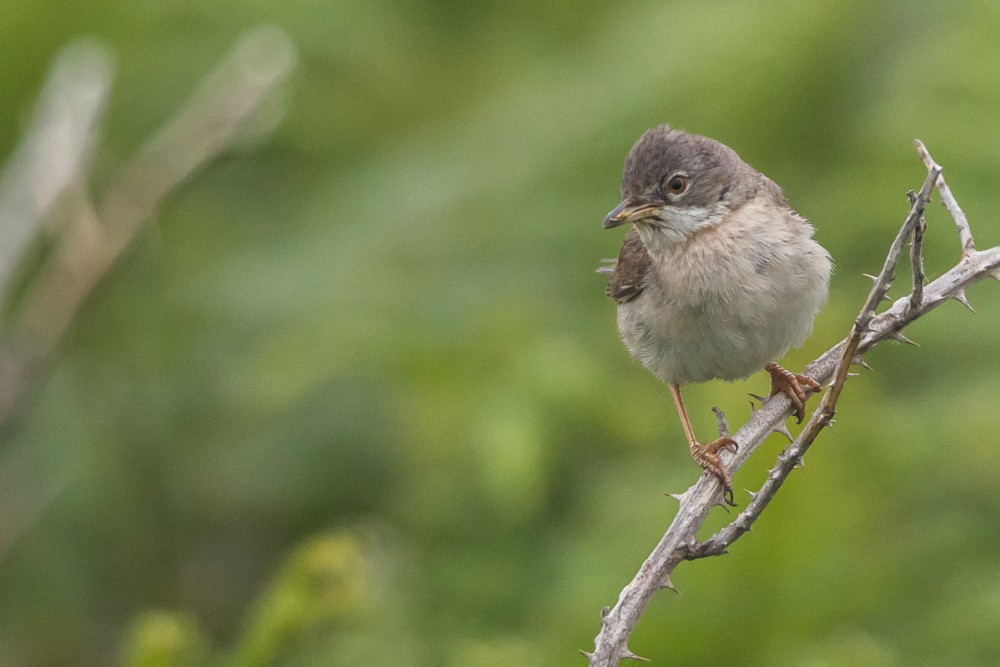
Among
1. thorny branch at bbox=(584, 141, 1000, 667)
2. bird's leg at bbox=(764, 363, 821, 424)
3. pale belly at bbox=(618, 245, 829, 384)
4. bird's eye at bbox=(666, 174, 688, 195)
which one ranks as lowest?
thorny branch at bbox=(584, 141, 1000, 667)

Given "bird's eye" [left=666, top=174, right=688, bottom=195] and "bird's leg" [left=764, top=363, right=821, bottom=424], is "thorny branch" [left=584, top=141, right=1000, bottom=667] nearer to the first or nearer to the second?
"bird's leg" [left=764, top=363, right=821, bottom=424]

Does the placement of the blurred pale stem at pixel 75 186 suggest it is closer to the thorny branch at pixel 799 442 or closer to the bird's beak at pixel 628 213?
the bird's beak at pixel 628 213

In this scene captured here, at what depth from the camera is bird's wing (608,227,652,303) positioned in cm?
445

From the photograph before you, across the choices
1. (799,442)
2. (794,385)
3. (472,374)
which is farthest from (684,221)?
(799,442)

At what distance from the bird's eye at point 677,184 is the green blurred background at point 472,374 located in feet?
3.12

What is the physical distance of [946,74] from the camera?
583 cm

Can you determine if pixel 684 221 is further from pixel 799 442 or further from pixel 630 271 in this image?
pixel 799 442

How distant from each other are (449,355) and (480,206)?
3.30 feet

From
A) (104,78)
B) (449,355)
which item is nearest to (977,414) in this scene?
(449,355)

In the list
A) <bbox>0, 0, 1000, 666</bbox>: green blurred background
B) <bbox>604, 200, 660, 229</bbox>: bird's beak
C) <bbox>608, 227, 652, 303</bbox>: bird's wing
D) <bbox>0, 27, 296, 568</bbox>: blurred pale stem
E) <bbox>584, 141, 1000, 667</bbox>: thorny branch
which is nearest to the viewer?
<bbox>584, 141, 1000, 667</bbox>: thorny branch

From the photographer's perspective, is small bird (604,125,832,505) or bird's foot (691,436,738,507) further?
small bird (604,125,832,505)

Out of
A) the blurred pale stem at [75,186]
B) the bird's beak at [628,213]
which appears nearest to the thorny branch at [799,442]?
the bird's beak at [628,213]

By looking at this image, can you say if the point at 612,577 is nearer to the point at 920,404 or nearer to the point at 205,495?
the point at 920,404

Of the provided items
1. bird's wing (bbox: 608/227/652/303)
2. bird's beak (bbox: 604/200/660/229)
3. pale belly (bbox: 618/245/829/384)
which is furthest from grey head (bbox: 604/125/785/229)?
pale belly (bbox: 618/245/829/384)
